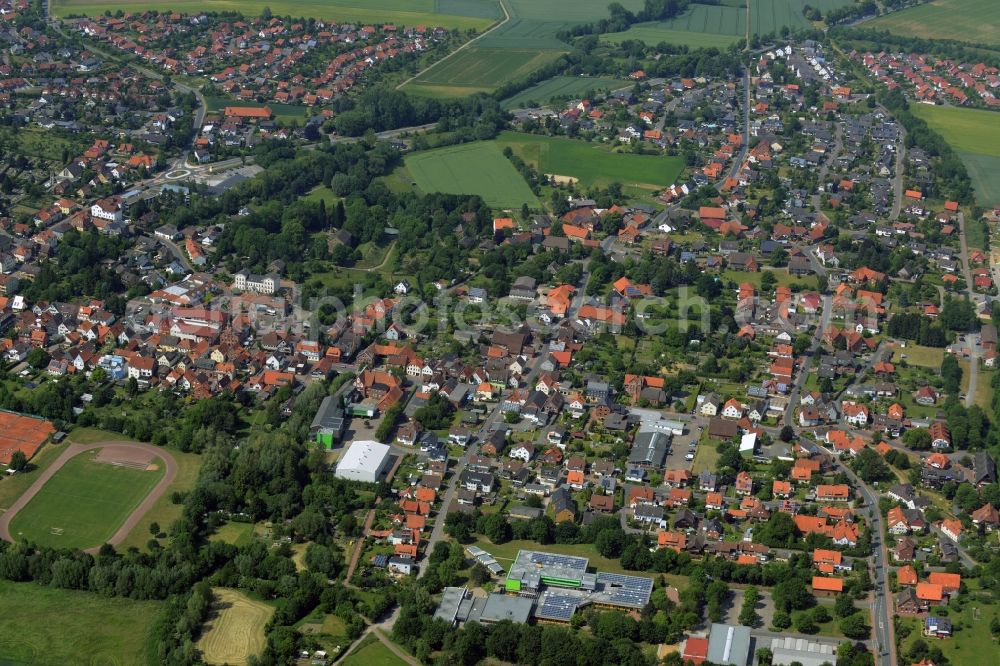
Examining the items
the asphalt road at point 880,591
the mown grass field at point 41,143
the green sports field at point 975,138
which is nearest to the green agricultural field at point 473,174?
the mown grass field at point 41,143

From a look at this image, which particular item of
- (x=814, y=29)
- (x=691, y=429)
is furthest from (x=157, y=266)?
(x=814, y=29)

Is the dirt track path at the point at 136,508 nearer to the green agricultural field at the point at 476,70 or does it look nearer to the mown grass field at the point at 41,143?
the mown grass field at the point at 41,143

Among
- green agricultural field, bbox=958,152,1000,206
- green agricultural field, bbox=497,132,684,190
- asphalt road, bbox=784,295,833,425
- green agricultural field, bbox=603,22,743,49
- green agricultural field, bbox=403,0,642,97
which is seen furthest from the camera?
green agricultural field, bbox=603,22,743,49

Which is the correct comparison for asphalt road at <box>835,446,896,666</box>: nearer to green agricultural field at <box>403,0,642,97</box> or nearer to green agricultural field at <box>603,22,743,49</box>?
green agricultural field at <box>403,0,642,97</box>

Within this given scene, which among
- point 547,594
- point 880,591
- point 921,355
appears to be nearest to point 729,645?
point 547,594

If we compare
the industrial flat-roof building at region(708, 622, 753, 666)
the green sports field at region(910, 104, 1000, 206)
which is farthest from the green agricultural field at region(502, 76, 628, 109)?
the industrial flat-roof building at region(708, 622, 753, 666)

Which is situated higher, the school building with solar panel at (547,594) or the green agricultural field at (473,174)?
the green agricultural field at (473,174)
